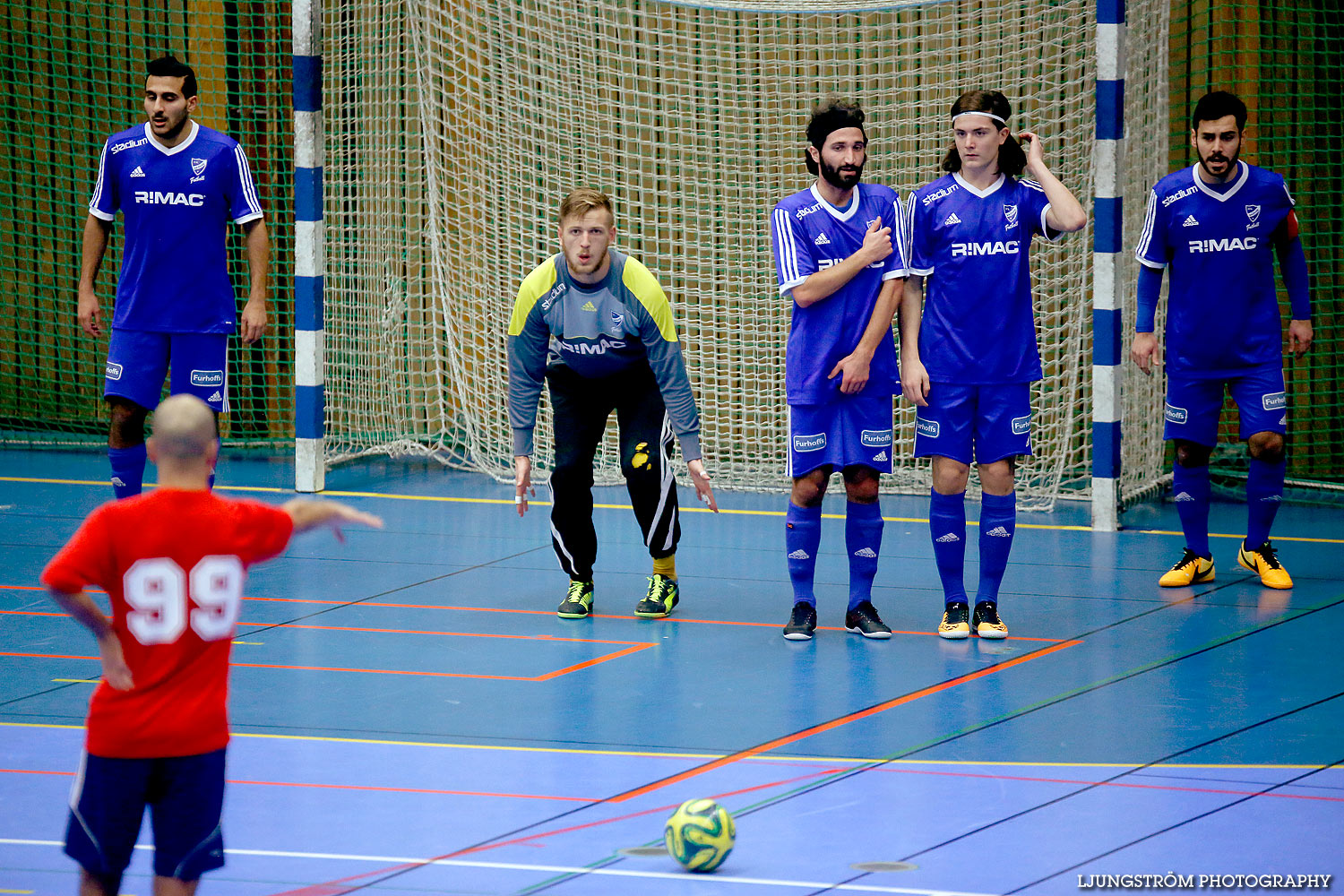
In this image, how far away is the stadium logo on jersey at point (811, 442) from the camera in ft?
22.1

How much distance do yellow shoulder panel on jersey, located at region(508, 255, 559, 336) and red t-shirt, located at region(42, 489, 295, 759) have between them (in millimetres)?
3630

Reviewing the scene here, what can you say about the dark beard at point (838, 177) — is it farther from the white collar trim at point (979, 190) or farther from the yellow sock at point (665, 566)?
the yellow sock at point (665, 566)

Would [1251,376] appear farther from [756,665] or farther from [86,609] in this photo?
[86,609]

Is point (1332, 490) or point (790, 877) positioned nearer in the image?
point (790, 877)

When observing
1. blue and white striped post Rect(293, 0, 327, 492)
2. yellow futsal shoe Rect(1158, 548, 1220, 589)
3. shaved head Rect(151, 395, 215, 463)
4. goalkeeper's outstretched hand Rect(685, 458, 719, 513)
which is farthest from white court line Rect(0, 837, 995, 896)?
blue and white striped post Rect(293, 0, 327, 492)

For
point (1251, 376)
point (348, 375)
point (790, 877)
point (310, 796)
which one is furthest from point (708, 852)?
point (348, 375)

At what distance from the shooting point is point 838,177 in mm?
6621

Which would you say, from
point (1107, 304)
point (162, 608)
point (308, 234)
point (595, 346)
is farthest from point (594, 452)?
point (162, 608)

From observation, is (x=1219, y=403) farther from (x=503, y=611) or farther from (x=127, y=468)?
(x=127, y=468)

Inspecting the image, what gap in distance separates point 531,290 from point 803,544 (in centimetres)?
157

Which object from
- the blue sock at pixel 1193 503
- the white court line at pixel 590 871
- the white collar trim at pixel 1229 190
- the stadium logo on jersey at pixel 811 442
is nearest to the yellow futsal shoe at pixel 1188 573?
the blue sock at pixel 1193 503

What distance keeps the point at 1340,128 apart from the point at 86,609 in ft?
29.7

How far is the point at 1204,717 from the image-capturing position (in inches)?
224

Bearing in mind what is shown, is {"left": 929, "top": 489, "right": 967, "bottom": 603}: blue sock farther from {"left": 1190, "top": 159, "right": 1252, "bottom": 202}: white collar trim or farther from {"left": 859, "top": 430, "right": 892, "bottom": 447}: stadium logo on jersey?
{"left": 1190, "top": 159, "right": 1252, "bottom": 202}: white collar trim
